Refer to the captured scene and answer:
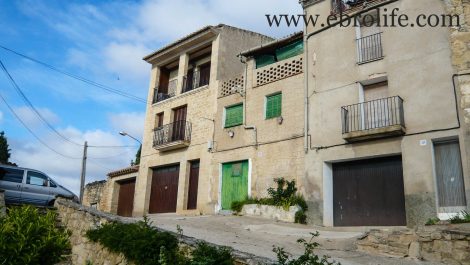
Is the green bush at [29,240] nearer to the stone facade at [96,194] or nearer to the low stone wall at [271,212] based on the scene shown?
the low stone wall at [271,212]

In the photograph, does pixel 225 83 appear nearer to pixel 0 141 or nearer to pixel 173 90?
pixel 173 90

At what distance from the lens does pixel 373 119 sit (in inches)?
540

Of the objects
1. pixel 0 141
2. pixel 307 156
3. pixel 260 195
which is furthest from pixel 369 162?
pixel 0 141

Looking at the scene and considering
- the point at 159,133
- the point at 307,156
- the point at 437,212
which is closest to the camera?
the point at 437,212

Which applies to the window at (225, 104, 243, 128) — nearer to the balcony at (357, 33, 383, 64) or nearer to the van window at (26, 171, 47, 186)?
the balcony at (357, 33, 383, 64)

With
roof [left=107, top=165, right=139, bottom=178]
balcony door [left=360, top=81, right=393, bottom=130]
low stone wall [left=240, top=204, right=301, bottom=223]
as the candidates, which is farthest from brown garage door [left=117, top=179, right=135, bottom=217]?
balcony door [left=360, top=81, right=393, bottom=130]

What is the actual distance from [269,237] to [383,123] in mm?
5384

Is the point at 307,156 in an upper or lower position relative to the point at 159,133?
lower

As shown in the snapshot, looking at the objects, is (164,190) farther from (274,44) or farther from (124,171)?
(274,44)

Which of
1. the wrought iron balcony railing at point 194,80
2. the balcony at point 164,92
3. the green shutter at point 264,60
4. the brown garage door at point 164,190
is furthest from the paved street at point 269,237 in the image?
the balcony at point 164,92

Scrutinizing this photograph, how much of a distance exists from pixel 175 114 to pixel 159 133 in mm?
1248

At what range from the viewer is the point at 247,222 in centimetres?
1382

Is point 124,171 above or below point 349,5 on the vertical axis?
below

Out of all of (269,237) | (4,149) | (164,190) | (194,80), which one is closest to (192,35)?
(194,80)
